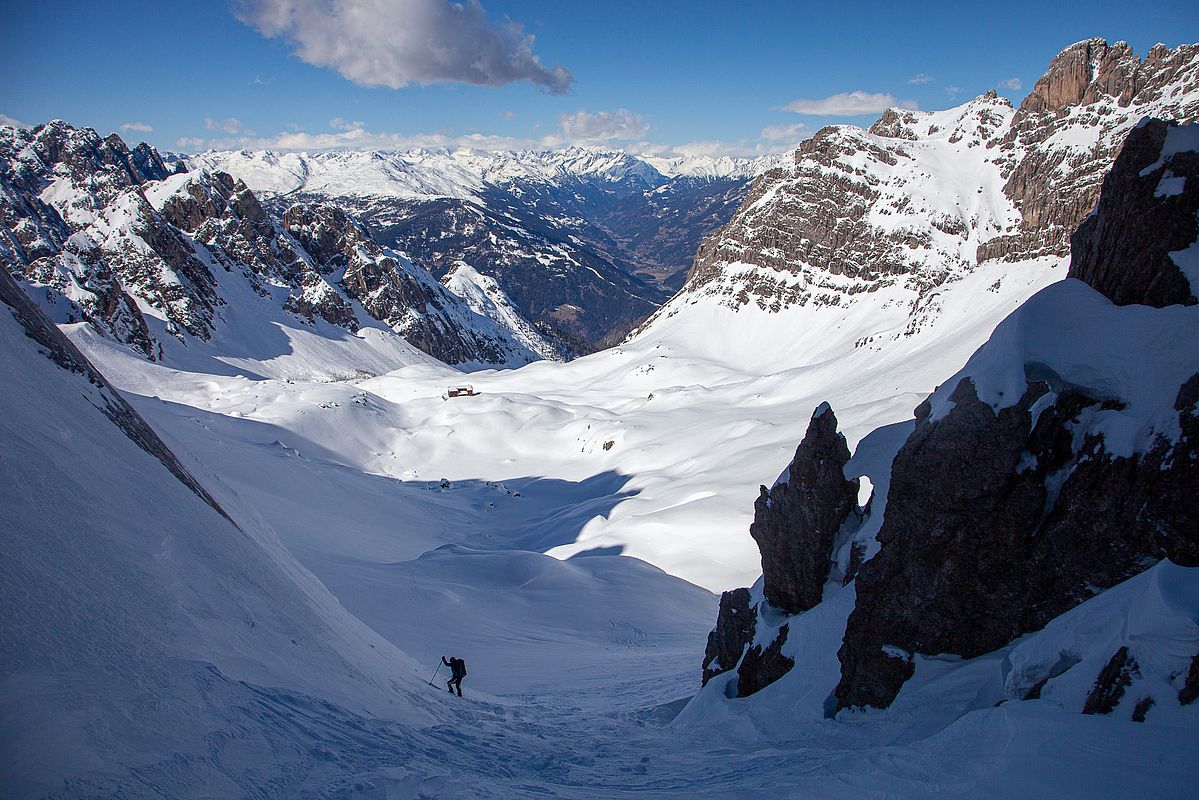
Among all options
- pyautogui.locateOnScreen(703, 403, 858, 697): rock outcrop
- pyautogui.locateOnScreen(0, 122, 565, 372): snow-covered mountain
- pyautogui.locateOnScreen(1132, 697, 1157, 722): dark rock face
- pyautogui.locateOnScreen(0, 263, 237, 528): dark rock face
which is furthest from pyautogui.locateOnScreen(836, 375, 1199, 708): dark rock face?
pyautogui.locateOnScreen(0, 122, 565, 372): snow-covered mountain

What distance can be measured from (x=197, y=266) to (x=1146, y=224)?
169 meters

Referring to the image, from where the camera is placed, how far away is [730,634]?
14617 millimetres

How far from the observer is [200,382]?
8000 centimetres

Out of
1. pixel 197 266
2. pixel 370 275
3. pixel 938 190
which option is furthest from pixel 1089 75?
pixel 197 266

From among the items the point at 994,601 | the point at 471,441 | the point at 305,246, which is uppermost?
the point at 305,246

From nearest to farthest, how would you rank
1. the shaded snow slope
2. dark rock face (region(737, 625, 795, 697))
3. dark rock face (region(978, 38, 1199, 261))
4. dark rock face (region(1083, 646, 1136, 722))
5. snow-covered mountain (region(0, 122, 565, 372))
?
the shaded snow slope → dark rock face (region(1083, 646, 1136, 722)) → dark rock face (region(737, 625, 795, 697)) → dark rock face (region(978, 38, 1199, 261)) → snow-covered mountain (region(0, 122, 565, 372))

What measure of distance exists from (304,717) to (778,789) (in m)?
5.77

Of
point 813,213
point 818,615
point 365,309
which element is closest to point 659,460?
point 818,615

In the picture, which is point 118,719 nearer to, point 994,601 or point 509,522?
Result: point 994,601

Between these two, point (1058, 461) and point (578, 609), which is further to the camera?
point (578, 609)

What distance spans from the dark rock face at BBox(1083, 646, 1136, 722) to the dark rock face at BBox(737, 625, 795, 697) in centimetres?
578

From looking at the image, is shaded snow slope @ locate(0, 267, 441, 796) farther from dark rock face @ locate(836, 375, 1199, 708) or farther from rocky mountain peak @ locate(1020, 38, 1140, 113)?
rocky mountain peak @ locate(1020, 38, 1140, 113)

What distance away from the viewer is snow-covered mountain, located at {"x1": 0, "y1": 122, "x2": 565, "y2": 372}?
4400 inches

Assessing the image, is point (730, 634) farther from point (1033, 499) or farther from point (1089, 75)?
point (1089, 75)
